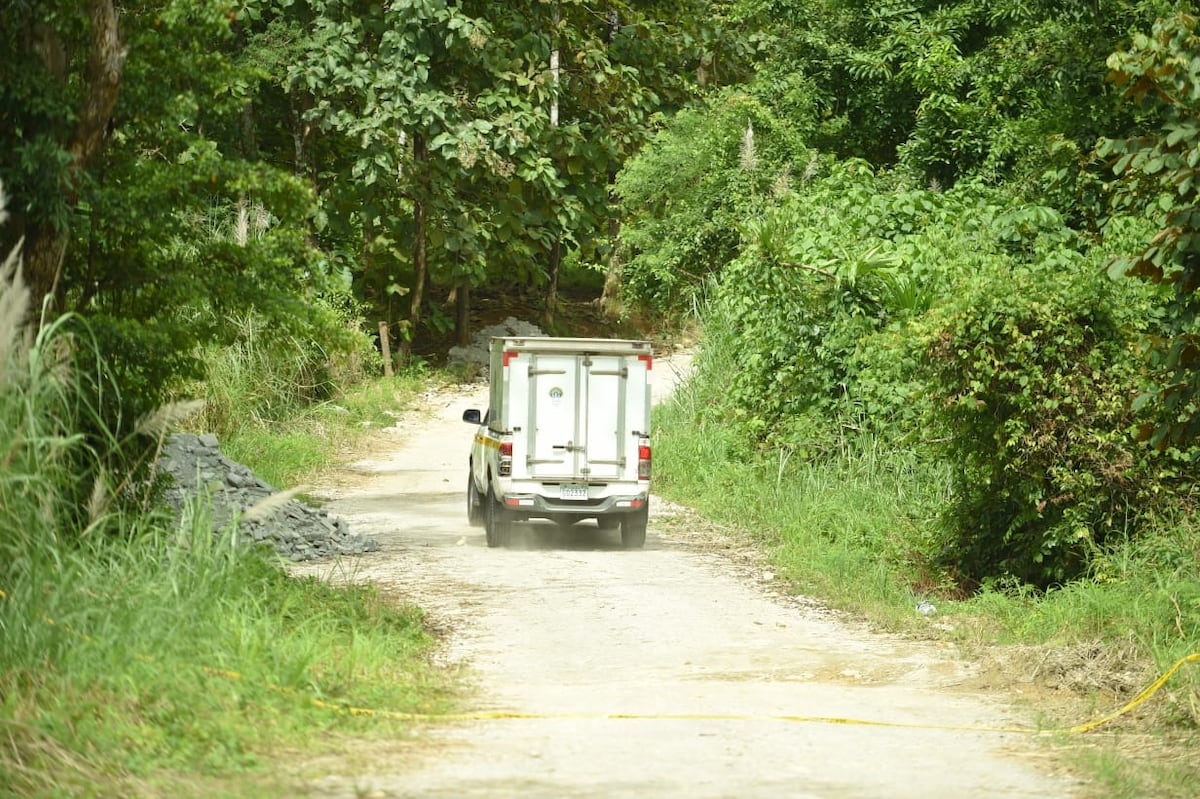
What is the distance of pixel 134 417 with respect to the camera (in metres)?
9.87

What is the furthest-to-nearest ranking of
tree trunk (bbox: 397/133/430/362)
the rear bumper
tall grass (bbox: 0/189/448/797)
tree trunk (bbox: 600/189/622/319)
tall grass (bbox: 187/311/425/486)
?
tree trunk (bbox: 600/189/622/319)
tree trunk (bbox: 397/133/430/362)
tall grass (bbox: 187/311/425/486)
the rear bumper
tall grass (bbox: 0/189/448/797)

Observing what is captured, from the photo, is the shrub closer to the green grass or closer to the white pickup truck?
the white pickup truck

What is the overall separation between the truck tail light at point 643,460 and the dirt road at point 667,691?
2.60ft

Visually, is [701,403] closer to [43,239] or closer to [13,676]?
[43,239]

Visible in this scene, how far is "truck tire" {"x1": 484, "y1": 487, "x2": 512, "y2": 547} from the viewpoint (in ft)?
50.5

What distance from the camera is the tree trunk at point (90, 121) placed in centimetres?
967

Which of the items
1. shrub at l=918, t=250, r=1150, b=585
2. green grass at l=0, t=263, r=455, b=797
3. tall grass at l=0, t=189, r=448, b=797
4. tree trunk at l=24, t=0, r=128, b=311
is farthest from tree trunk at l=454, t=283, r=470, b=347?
tall grass at l=0, t=189, r=448, b=797

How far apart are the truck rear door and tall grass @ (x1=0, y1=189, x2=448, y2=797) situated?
22.8ft

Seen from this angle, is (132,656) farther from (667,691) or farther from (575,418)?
(575,418)

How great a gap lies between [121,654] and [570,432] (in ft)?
28.8

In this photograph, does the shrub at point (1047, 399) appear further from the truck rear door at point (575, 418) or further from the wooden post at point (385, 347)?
the wooden post at point (385, 347)

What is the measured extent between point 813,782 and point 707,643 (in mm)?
3911

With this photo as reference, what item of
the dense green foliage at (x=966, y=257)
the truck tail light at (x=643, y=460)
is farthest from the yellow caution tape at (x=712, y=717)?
the truck tail light at (x=643, y=460)

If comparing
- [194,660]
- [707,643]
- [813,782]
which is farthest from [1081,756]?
[194,660]
